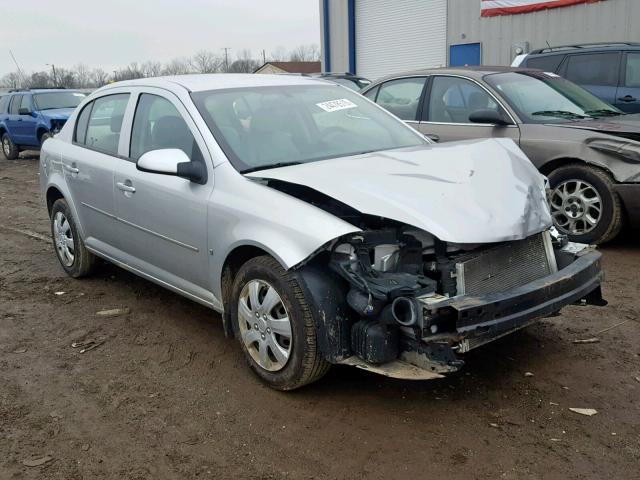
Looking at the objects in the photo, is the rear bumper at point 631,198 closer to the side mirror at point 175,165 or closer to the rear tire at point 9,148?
the side mirror at point 175,165

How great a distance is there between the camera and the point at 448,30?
20578mm

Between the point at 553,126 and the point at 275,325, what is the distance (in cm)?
409

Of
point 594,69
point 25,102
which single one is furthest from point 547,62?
point 25,102

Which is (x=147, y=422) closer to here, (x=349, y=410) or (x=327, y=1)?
(x=349, y=410)

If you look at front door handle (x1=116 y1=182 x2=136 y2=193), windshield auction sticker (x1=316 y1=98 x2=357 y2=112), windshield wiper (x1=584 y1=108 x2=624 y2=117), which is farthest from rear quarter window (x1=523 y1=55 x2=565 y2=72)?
front door handle (x1=116 y1=182 x2=136 y2=193)

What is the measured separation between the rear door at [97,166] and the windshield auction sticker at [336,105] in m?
1.52

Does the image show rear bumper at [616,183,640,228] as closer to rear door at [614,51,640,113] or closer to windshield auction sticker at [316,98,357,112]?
windshield auction sticker at [316,98,357,112]

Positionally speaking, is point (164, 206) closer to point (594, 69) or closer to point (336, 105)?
point (336, 105)

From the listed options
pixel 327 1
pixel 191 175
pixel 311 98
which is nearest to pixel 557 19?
pixel 327 1

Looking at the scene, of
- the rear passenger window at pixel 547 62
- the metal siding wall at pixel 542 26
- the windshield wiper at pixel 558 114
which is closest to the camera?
the windshield wiper at pixel 558 114

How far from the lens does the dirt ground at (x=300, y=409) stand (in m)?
3.00

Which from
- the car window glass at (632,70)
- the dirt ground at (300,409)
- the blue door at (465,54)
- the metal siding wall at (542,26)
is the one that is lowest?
the dirt ground at (300,409)

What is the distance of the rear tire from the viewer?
1755 centimetres

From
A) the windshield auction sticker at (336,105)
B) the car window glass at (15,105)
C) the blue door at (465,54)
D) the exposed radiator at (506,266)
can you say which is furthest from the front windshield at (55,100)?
the exposed radiator at (506,266)
